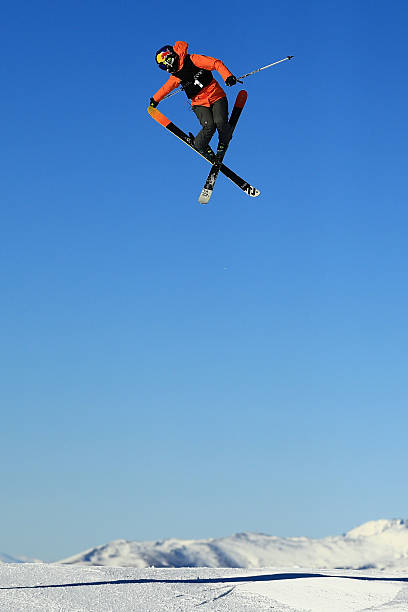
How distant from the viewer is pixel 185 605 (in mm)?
13836

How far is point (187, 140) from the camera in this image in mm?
18641

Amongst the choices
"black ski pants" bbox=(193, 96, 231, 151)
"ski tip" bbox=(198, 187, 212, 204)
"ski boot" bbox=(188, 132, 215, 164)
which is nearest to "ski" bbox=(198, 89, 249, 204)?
"ski tip" bbox=(198, 187, 212, 204)

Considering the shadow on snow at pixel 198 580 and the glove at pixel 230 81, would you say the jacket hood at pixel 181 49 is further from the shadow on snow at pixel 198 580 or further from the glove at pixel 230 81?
the shadow on snow at pixel 198 580

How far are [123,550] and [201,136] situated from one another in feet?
469

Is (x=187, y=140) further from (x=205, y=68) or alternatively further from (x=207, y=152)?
(x=205, y=68)

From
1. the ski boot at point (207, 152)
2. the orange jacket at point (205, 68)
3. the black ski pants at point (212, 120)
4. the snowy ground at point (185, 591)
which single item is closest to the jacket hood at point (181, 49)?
the orange jacket at point (205, 68)

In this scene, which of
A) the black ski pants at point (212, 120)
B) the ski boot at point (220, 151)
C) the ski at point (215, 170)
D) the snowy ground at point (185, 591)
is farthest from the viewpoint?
the ski at point (215, 170)

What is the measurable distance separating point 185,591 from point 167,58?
1145 centimetres

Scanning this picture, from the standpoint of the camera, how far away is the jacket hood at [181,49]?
56.6 feet

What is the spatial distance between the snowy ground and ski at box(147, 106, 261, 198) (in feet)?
30.4

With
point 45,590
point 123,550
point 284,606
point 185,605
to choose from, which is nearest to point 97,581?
point 45,590

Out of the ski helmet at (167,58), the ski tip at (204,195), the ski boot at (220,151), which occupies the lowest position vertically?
the ski tip at (204,195)

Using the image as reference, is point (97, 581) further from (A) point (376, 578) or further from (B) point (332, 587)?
(A) point (376, 578)

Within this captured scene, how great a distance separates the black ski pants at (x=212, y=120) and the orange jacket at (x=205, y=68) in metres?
0.12
